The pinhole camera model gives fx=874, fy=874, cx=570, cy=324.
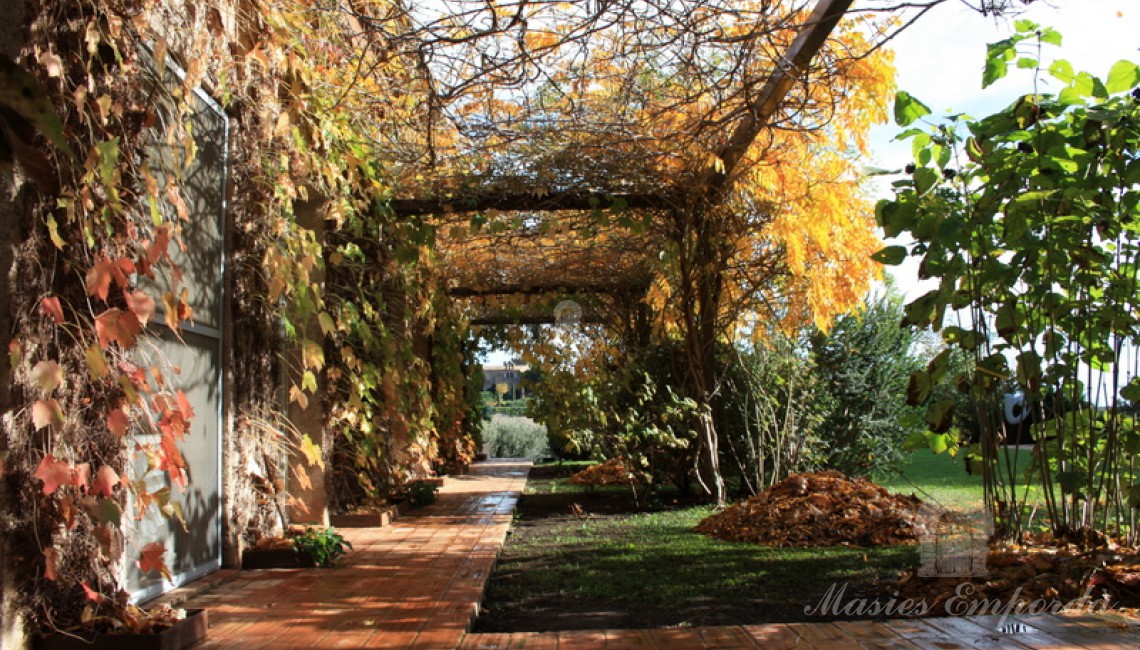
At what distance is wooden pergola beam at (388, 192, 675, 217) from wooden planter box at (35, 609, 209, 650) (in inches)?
161

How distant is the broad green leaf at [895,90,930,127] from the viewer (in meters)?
3.28

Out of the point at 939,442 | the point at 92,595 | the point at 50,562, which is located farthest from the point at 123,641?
the point at 939,442

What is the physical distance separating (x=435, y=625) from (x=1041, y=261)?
2.66 meters

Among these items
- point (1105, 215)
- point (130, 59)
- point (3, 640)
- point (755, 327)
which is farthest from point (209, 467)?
point (755, 327)

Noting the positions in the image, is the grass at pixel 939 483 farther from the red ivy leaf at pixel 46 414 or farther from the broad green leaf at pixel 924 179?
the red ivy leaf at pixel 46 414

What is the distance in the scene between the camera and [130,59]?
276 centimetres

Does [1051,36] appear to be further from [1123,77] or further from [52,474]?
[52,474]

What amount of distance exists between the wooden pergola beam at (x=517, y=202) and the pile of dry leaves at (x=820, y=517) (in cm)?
234

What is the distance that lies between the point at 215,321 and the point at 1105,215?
12.7 ft

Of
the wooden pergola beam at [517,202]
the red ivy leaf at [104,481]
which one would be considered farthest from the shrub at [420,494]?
the red ivy leaf at [104,481]

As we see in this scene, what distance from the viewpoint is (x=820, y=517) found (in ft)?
17.4

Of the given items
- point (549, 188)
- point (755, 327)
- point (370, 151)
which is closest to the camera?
point (370, 151)

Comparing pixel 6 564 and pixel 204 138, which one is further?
pixel 204 138

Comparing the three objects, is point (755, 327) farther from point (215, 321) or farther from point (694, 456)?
point (215, 321)
